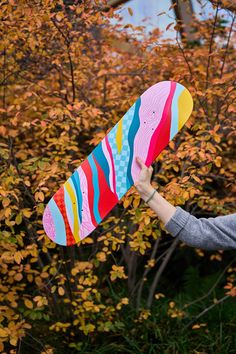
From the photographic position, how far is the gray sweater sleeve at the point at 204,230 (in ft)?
5.51

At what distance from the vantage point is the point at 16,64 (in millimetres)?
3381

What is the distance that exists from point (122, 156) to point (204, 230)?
1.52 ft

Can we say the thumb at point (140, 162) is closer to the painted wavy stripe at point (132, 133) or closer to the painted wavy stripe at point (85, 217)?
the painted wavy stripe at point (132, 133)

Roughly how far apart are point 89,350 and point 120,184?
1.82m

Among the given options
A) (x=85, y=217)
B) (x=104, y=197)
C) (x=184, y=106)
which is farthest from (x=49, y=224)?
(x=184, y=106)

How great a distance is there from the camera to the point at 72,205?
2.04 meters

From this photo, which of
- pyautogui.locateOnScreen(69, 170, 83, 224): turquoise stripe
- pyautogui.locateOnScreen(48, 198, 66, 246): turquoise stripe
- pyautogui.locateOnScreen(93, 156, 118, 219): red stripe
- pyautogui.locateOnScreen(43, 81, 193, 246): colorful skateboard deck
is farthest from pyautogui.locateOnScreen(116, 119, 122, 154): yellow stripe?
pyautogui.locateOnScreen(48, 198, 66, 246): turquoise stripe

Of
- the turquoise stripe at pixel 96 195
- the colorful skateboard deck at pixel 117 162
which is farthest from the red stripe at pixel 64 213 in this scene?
the turquoise stripe at pixel 96 195

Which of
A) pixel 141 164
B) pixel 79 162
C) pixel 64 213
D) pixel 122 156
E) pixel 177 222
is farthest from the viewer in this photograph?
pixel 79 162

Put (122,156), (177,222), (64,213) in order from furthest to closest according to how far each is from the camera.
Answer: (64,213) → (122,156) → (177,222)

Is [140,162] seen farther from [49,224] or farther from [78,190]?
[49,224]

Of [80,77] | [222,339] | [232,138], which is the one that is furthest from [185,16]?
[222,339]

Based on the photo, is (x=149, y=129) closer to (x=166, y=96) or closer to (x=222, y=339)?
(x=166, y=96)

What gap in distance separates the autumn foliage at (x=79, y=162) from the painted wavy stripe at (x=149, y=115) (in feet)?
2.20
